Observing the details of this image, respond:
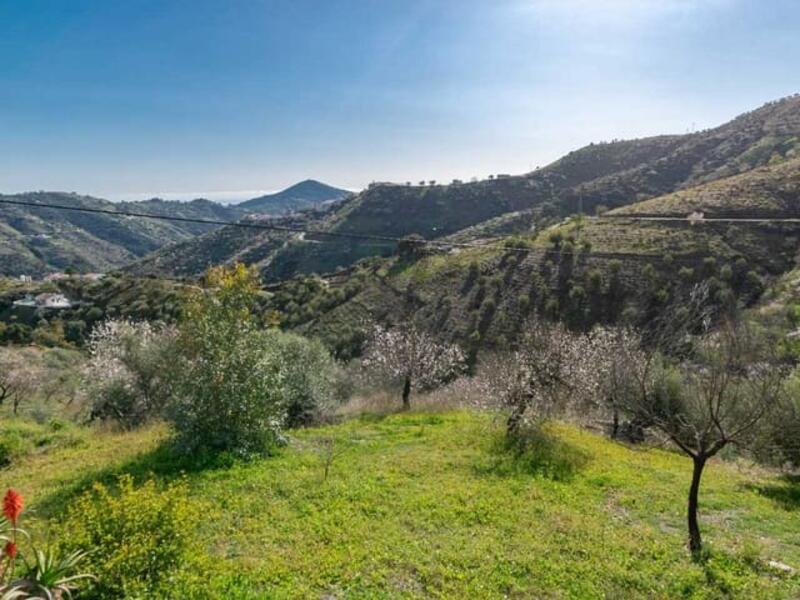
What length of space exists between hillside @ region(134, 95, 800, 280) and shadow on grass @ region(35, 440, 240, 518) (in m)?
77.6

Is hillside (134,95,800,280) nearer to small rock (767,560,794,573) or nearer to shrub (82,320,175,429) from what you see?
shrub (82,320,175,429)

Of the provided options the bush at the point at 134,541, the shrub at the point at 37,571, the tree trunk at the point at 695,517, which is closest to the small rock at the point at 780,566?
the tree trunk at the point at 695,517

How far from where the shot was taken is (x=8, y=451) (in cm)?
1470

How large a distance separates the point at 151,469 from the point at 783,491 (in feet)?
53.7

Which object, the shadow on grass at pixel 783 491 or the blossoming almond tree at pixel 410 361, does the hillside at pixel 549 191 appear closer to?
the blossoming almond tree at pixel 410 361

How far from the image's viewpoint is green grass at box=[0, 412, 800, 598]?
720 centimetres

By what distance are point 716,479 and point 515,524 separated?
7.88 metres

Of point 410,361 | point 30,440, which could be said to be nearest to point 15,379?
point 30,440

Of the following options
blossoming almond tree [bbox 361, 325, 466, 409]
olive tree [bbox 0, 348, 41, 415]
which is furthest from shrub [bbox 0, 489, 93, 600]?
olive tree [bbox 0, 348, 41, 415]

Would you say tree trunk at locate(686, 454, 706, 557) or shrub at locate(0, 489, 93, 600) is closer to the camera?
shrub at locate(0, 489, 93, 600)

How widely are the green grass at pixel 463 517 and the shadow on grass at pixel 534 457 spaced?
7cm

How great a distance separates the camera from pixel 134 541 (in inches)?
239

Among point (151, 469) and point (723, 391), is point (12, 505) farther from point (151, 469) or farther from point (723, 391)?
point (723, 391)

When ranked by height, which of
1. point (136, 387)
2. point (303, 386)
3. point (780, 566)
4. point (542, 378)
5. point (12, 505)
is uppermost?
point (12, 505)
